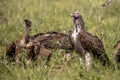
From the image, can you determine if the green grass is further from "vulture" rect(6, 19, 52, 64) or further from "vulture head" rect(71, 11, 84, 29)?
"vulture head" rect(71, 11, 84, 29)

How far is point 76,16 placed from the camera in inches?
380

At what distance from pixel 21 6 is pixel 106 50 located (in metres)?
5.06

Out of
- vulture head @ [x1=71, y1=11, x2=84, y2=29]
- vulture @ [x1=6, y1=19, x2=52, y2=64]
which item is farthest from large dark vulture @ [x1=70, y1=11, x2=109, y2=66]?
vulture @ [x1=6, y1=19, x2=52, y2=64]

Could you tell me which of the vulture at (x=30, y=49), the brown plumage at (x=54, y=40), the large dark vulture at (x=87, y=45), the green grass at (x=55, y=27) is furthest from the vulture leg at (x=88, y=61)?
the brown plumage at (x=54, y=40)

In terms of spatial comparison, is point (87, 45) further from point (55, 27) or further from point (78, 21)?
point (55, 27)

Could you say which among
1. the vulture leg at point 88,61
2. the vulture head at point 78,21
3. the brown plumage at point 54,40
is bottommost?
the vulture leg at point 88,61

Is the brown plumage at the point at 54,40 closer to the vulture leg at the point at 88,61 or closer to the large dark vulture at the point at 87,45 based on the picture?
the large dark vulture at the point at 87,45

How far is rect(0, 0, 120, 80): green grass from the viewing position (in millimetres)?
8469

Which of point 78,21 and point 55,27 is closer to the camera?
point 78,21

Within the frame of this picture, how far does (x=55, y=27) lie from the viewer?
1236 cm

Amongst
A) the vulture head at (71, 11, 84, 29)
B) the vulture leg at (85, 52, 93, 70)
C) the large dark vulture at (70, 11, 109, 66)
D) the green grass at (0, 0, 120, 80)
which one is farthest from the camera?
the vulture head at (71, 11, 84, 29)

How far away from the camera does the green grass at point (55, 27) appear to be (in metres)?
8.47

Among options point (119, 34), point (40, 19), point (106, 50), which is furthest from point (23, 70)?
point (40, 19)

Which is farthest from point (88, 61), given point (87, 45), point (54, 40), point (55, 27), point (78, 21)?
point (55, 27)
